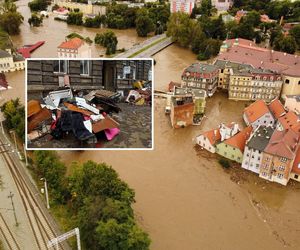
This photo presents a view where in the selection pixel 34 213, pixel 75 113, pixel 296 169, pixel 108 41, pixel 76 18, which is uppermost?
pixel 75 113

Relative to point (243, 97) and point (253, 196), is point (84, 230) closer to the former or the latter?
point (253, 196)

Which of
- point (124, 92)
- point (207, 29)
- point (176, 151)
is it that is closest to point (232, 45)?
point (207, 29)

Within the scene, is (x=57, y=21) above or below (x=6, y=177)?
above

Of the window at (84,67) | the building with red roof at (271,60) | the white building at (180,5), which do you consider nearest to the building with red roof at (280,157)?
the building with red roof at (271,60)

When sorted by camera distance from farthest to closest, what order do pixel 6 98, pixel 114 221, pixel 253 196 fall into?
pixel 6 98 → pixel 253 196 → pixel 114 221

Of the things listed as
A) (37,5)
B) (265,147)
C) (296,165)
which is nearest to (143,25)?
(37,5)

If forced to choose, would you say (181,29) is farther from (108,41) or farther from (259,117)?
(259,117)

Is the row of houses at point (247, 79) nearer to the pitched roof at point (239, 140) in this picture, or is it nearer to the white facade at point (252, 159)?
the pitched roof at point (239, 140)

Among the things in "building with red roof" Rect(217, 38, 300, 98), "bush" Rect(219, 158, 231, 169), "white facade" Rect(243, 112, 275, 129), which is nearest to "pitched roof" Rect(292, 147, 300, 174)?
"bush" Rect(219, 158, 231, 169)
